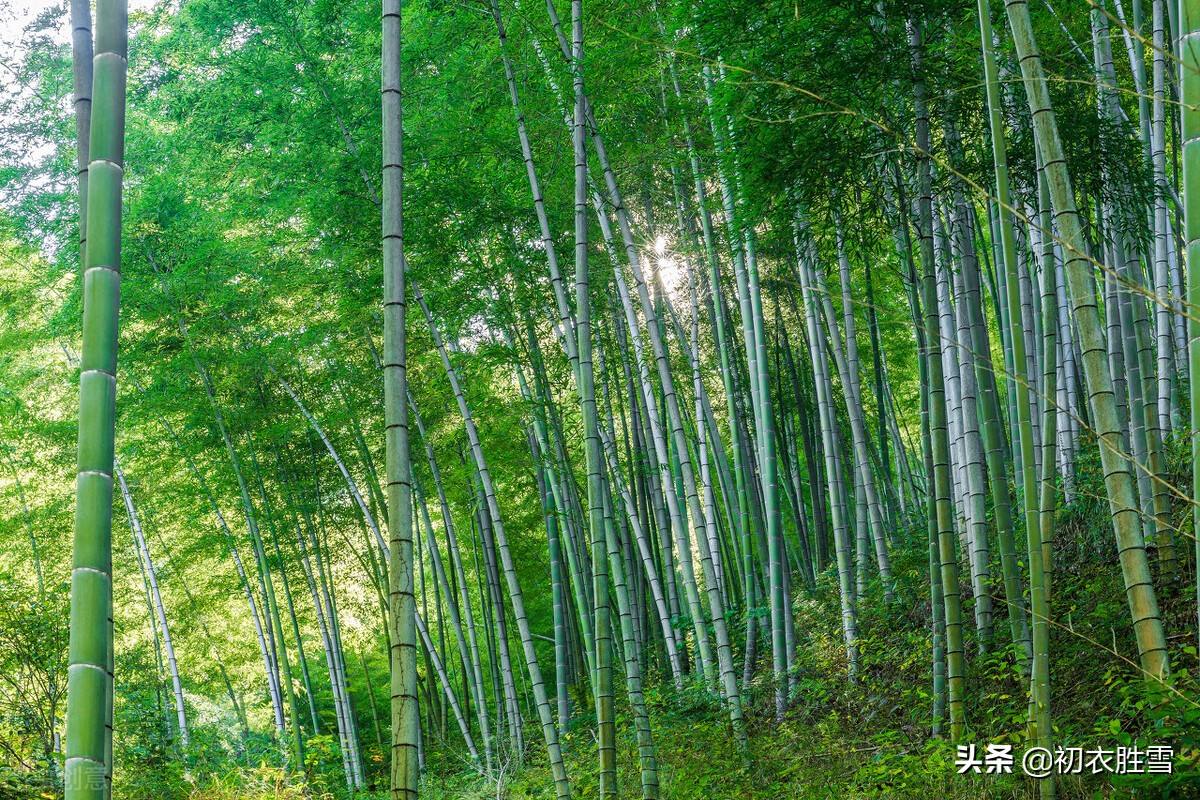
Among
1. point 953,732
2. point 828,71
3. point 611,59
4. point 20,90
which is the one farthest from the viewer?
point 20,90

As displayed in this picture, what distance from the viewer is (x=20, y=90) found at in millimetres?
7723

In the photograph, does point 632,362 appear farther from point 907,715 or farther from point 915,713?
point 915,713

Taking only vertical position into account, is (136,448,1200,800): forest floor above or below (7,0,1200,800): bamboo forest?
below

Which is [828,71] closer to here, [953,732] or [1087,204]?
→ [1087,204]

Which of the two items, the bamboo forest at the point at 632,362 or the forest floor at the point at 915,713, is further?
the forest floor at the point at 915,713

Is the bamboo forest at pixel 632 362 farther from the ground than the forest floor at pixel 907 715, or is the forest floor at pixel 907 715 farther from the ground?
the bamboo forest at pixel 632 362

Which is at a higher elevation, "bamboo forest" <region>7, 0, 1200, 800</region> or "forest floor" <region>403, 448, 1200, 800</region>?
"bamboo forest" <region>7, 0, 1200, 800</region>

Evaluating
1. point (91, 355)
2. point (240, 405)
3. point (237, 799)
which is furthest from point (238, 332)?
point (91, 355)

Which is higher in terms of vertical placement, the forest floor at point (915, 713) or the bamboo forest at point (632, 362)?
the bamboo forest at point (632, 362)

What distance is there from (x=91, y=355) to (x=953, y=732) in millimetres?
3273

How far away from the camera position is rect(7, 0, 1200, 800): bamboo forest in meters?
2.67

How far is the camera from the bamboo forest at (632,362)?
267cm

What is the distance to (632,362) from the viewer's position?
7902 mm

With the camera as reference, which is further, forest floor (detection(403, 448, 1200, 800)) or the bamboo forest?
forest floor (detection(403, 448, 1200, 800))
